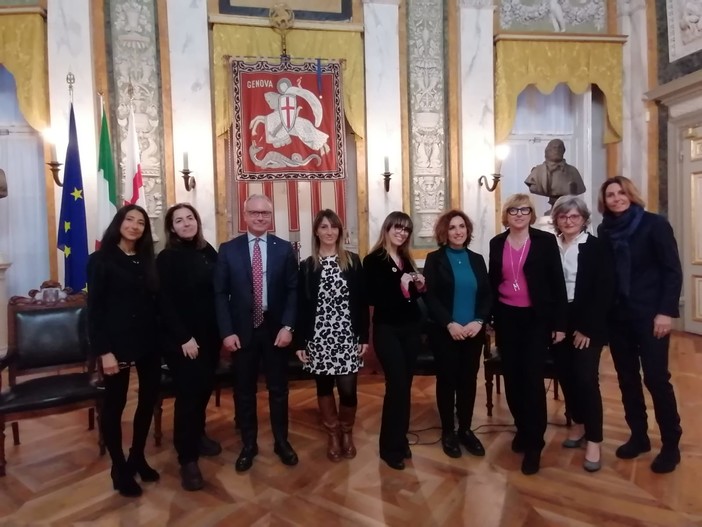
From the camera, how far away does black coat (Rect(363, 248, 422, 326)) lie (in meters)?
2.50

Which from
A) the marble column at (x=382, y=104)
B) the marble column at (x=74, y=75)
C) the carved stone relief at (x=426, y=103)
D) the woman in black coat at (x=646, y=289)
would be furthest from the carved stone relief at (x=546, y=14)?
the marble column at (x=74, y=75)

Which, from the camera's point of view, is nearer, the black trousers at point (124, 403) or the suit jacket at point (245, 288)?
the black trousers at point (124, 403)

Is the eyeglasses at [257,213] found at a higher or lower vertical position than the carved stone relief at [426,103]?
lower

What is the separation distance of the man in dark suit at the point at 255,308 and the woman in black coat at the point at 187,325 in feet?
0.31

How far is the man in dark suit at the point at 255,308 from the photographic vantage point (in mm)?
2457

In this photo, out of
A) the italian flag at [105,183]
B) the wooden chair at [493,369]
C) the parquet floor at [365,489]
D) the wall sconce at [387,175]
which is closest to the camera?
the parquet floor at [365,489]

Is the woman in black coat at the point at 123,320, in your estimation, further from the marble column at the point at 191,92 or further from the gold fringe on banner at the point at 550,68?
the gold fringe on banner at the point at 550,68

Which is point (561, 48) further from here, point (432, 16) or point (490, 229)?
point (490, 229)

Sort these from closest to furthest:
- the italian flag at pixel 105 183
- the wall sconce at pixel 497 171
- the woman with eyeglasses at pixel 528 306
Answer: the woman with eyeglasses at pixel 528 306 → the italian flag at pixel 105 183 → the wall sconce at pixel 497 171

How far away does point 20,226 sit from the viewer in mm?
5465

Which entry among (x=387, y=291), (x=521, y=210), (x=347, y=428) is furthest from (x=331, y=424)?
(x=521, y=210)

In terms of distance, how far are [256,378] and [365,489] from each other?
0.79 meters

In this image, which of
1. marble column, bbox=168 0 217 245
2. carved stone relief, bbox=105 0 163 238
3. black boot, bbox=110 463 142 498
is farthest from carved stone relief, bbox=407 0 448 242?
black boot, bbox=110 463 142 498

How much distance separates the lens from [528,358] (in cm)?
242
